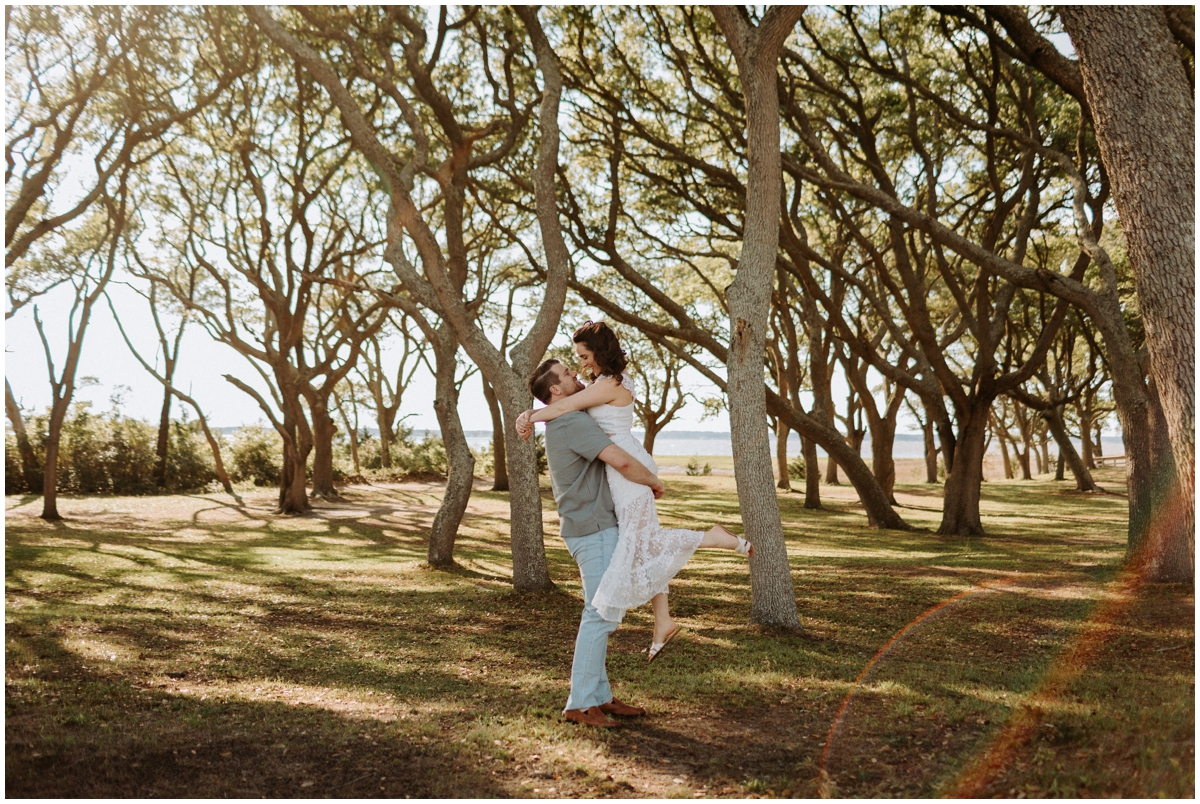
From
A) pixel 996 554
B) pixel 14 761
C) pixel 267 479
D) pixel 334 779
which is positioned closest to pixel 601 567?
pixel 334 779

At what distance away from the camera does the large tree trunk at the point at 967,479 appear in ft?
47.5

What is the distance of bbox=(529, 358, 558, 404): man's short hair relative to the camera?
494cm

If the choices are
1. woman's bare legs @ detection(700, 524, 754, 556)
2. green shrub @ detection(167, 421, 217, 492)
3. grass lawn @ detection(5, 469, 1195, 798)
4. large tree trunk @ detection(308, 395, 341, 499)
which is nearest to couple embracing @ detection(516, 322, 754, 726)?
woman's bare legs @ detection(700, 524, 754, 556)

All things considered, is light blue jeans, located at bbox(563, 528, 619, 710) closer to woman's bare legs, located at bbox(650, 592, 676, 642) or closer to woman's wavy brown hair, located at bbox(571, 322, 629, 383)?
woman's bare legs, located at bbox(650, 592, 676, 642)

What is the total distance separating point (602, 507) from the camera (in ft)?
15.7

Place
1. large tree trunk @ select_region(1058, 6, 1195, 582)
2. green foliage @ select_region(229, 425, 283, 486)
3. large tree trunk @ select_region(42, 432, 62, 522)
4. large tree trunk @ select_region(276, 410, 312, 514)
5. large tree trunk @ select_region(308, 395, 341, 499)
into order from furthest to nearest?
1. green foliage @ select_region(229, 425, 283, 486)
2. large tree trunk @ select_region(308, 395, 341, 499)
3. large tree trunk @ select_region(276, 410, 312, 514)
4. large tree trunk @ select_region(42, 432, 62, 522)
5. large tree trunk @ select_region(1058, 6, 1195, 582)

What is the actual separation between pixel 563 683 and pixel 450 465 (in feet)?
18.8

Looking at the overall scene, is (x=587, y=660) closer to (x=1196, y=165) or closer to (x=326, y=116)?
(x=1196, y=165)

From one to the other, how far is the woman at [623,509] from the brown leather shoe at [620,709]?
14.2 inches

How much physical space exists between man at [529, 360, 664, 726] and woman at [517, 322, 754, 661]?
70mm

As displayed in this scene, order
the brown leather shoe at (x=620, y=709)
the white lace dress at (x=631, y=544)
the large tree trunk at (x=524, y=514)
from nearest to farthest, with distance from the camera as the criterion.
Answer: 1. the white lace dress at (x=631, y=544)
2. the brown leather shoe at (x=620, y=709)
3. the large tree trunk at (x=524, y=514)

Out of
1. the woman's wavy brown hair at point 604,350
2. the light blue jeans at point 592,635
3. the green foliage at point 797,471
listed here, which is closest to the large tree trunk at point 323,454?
the woman's wavy brown hair at point 604,350

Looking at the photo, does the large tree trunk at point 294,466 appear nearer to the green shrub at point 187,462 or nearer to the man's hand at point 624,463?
the green shrub at point 187,462

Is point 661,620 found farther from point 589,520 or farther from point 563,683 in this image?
point 563,683
